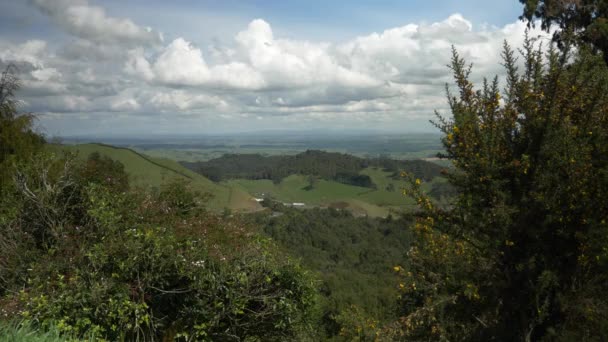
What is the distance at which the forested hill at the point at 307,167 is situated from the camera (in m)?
128

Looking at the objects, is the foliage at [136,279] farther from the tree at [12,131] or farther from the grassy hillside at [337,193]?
the grassy hillside at [337,193]

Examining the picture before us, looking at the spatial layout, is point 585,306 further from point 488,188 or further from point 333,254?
point 333,254

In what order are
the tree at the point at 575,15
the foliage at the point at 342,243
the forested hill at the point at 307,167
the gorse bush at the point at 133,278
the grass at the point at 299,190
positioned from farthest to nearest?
the forested hill at the point at 307,167
the grass at the point at 299,190
the foliage at the point at 342,243
the tree at the point at 575,15
the gorse bush at the point at 133,278

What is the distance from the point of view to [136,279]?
636 cm

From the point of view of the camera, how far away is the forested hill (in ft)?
420

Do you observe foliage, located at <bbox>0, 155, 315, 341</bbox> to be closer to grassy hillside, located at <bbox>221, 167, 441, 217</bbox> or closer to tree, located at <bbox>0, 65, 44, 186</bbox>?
tree, located at <bbox>0, 65, 44, 186</bbox>

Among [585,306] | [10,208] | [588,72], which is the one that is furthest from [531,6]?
[10,208]

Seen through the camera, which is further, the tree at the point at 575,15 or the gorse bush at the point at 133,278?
the tree at the point at 575,15

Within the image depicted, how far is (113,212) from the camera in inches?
282

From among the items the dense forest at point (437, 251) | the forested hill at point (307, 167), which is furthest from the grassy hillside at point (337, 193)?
the dense forest at point (437, 251)

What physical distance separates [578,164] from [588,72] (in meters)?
1.47

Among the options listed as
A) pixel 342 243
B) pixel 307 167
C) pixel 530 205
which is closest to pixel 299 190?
pixel 307 167

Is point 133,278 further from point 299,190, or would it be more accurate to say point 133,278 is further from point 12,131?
point 299,190

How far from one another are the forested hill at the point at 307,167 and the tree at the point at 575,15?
105 metres
